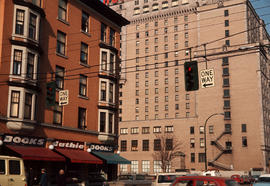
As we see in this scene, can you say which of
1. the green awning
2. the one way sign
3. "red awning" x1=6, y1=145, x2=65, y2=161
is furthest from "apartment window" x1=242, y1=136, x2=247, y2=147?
the one way sign

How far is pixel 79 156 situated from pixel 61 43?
10381mm

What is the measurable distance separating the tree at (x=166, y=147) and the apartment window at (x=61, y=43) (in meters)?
63.3

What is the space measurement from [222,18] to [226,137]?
105 ft

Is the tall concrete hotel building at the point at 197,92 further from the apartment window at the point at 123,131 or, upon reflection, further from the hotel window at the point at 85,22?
the hotel window at the point at 85,22

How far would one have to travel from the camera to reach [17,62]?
1091 inches

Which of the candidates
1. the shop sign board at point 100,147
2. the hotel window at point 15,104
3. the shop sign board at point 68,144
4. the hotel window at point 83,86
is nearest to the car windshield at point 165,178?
the shop sign board at point 68,144

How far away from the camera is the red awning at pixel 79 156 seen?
97.8 ft

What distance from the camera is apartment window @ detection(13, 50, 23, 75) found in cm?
2761

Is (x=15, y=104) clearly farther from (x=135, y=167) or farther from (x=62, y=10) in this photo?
(x=135, y=167)

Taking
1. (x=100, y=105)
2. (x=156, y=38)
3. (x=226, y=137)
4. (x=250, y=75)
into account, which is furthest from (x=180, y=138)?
(x=100, y=105)

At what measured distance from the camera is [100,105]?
119 ft

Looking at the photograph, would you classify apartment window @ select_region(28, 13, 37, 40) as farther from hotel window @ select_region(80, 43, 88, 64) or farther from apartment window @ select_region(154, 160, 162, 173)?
apartment window @ select_region(154, 160, 162, 173)

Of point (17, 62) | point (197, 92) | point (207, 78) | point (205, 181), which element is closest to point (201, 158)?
point (197, 92)

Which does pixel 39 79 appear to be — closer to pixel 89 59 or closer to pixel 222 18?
pixel 89 59
